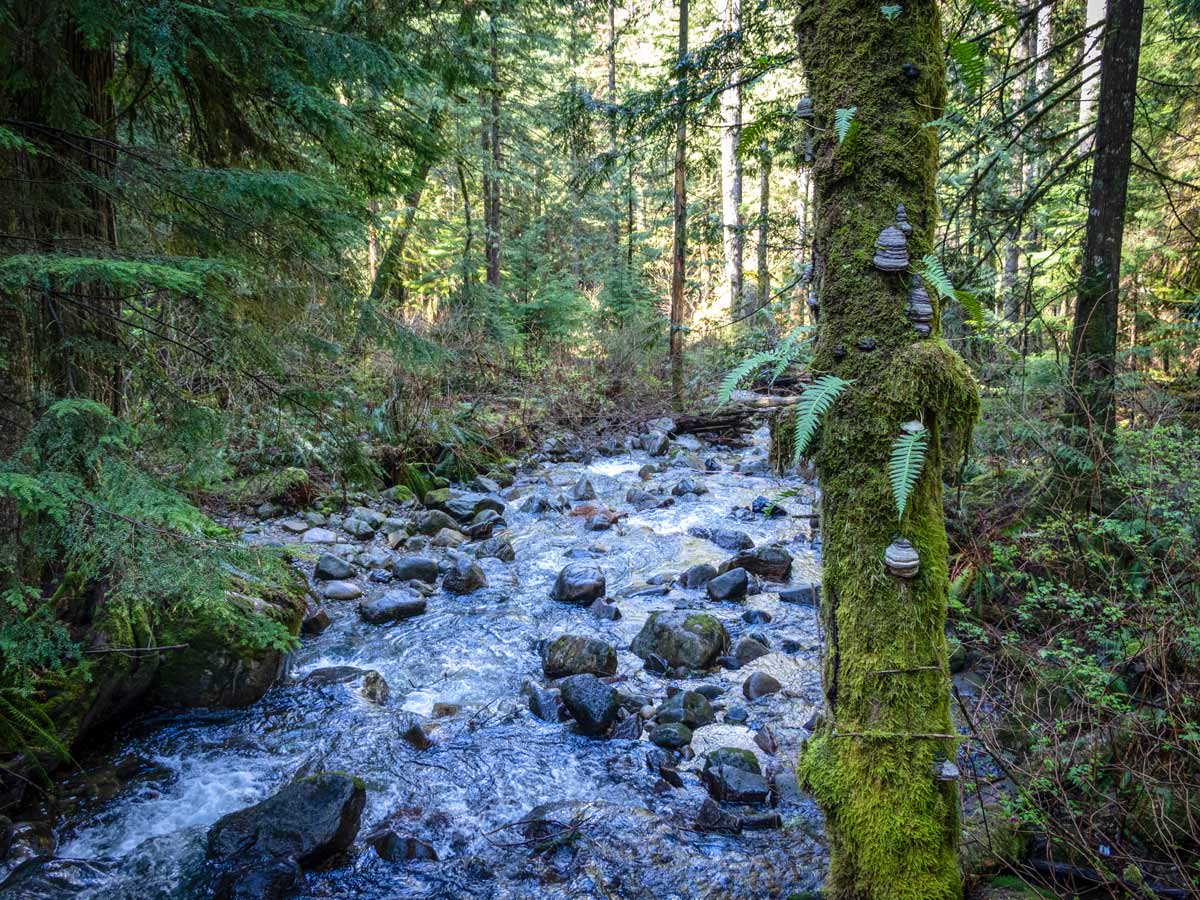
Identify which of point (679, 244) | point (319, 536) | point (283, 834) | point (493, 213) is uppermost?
point (493, 213)

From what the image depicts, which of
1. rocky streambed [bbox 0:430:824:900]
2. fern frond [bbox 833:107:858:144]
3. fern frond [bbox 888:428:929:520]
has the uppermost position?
fern frond [bbox 833:107:858:144]

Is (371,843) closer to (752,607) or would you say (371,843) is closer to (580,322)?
(752,607)

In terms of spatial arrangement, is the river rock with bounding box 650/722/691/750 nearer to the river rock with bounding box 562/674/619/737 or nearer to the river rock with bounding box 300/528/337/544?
the river rock with bounding box 562/674/619/737

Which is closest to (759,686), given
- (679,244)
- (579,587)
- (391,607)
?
(579,587)

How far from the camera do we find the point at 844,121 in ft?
6.86

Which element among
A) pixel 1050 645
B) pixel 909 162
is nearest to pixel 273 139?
pixel 909 162

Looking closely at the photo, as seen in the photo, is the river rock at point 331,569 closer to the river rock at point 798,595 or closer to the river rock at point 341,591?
the river rock at point 341,591

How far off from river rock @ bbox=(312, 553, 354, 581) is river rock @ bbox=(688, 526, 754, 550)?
14.8 ft

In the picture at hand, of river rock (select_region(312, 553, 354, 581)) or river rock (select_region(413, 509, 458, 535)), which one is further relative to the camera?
river rock (select_region(413, 509, 458, 535))

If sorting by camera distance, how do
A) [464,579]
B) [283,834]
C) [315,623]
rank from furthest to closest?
[464,579]
[315,623]
[283,834]

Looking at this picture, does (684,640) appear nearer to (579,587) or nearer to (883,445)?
(579,587)

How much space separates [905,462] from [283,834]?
380 centimetres

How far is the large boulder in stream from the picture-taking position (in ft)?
11.1

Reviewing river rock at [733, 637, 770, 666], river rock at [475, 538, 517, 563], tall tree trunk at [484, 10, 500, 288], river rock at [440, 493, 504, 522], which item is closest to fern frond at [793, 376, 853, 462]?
river rock at [733, 637, 770, 666]
